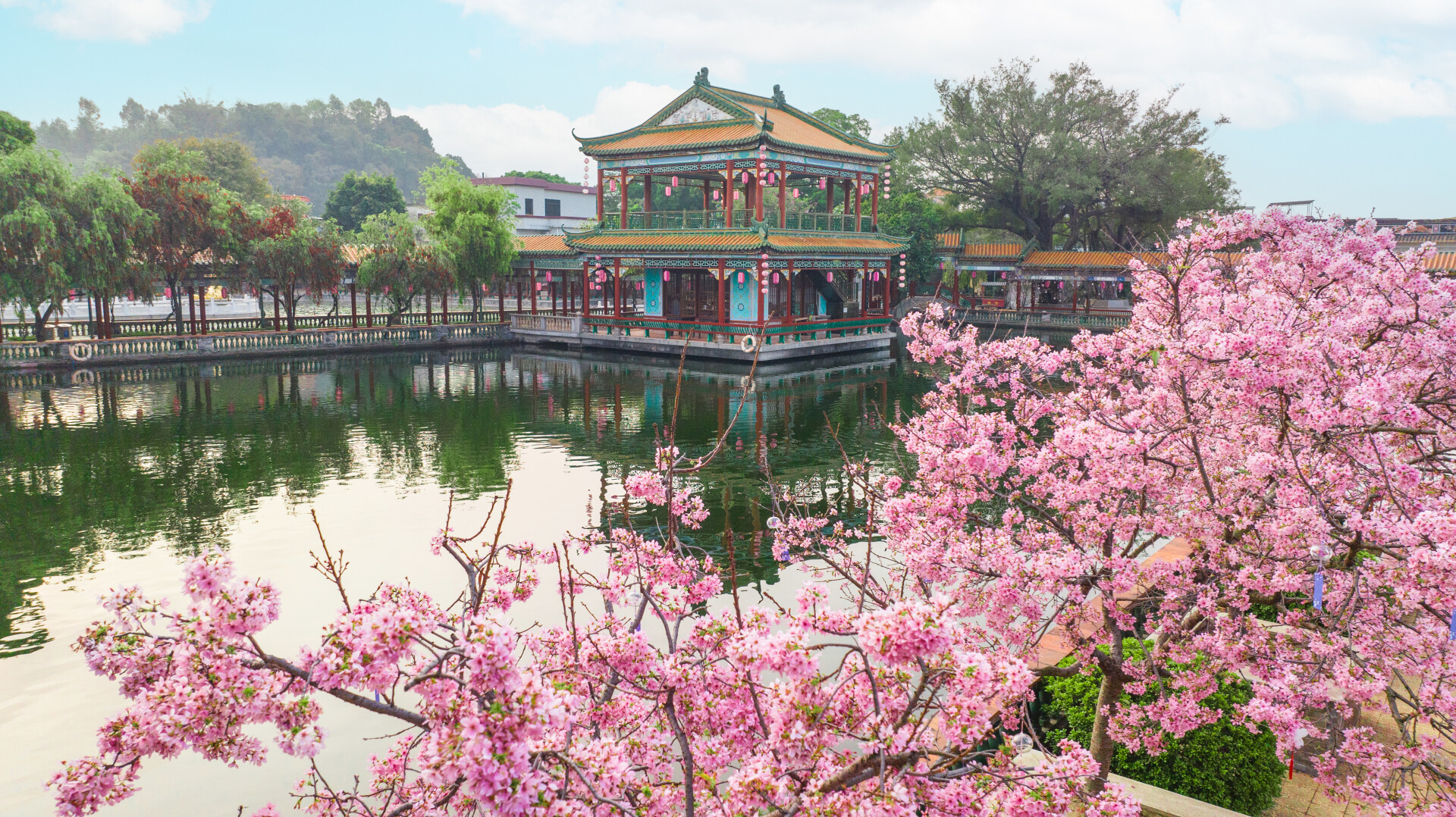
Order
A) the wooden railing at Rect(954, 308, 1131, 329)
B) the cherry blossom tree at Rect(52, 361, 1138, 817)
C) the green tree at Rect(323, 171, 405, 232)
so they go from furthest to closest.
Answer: the green tree at Rect(323, 171, 405, 232) < the wooden railing at Rect(954, 308, 1131, 329) < the cherry blossom tree at Rect(52, 361, 1138, 817)

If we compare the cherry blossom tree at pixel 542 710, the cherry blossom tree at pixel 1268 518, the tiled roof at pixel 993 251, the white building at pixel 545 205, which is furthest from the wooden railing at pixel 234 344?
the cherry blossom tree at pixel 542 710

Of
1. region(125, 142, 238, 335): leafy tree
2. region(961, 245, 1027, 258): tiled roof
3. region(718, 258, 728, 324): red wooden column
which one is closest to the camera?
region(125, 142, 238, 335): leafy tree

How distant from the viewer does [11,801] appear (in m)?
6.29

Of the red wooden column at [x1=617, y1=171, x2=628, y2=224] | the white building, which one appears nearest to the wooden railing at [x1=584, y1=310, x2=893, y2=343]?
the red wooden column at [x1=617, y1=171, x2=628, y2=224]

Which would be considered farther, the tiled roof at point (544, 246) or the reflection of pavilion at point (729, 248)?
the tiled roof at point (544, 246)

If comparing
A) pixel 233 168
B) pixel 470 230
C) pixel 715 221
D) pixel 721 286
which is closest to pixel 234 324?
pixel 470 230

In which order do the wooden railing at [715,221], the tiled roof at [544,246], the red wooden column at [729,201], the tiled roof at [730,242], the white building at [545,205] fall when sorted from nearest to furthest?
the tiled roof at [730,242] → the red wooden column at [729,201] → the wooden railing at [715,221] → the tiled roof at [544,246] → the white building at [545,205]

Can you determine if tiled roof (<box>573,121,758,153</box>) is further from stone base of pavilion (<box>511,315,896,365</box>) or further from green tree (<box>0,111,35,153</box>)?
green tree (<box>0,111,35,153</box>)

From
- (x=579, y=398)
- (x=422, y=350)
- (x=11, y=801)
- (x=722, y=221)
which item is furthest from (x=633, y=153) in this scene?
(x=11, y=801)

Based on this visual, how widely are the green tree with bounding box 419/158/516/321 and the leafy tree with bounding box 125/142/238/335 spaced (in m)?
6.99

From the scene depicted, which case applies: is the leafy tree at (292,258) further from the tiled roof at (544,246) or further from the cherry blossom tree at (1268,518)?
the cherry blossom tree at (1268,518)

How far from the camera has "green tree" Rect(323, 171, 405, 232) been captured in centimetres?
5944

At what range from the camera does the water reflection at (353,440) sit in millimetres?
12109

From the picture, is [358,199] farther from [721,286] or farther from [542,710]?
[542,710]
